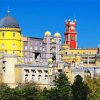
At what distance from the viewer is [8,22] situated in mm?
115688

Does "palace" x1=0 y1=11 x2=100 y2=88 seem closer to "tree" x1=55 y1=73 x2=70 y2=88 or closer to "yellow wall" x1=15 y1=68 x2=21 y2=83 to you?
"yellow wall" x1=15 y1=68 x2=21 y2=83

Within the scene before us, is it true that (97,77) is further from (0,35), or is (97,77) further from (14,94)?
(14,94)

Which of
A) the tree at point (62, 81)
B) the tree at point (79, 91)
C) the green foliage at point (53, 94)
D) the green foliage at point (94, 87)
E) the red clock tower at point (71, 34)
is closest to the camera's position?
the green foliage at point (53, 94)

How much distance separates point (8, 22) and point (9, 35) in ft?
7.90

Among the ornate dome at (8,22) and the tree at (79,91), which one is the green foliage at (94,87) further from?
the ornate dome at (8,22)

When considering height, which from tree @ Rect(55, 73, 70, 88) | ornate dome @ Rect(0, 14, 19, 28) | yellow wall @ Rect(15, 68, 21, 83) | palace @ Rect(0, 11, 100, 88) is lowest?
tree @ Rect(55, 73, 70, 88)

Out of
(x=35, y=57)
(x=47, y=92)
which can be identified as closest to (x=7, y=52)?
(x=35, y=57)

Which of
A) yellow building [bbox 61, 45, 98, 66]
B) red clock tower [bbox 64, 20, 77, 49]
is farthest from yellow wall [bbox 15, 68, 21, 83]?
red clock tower [bbox 64, 20, 77, 49]

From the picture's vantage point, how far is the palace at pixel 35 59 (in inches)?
4284

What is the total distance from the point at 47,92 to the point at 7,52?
28.3 m

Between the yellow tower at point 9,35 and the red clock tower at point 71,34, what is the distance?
3326cm

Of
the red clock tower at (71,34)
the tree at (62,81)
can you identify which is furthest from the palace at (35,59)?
the red clock tower at (71,34)

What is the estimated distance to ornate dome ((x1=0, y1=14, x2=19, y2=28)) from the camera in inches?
4547

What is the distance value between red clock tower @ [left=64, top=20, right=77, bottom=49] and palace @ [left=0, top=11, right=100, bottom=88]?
12.8 m
